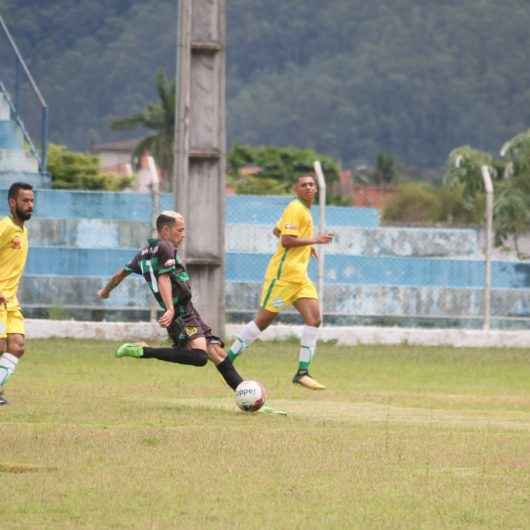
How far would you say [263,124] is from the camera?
654 feet

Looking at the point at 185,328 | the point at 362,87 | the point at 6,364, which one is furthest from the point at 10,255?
the point at 362,87

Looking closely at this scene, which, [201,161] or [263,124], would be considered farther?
[263,124]

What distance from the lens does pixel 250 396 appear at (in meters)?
13.6

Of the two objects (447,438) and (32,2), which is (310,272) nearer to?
(447,438)

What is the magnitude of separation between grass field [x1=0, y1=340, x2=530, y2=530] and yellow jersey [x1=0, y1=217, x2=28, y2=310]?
3.03 ft

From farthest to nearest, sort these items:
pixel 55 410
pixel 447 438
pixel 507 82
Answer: pixel 507 82 → pixel 55 410 → pixel 447 438

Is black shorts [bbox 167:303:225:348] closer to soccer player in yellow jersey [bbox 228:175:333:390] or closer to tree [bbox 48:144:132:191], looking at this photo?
soccer player in yellow jersey [bbox 228:175:333:390]

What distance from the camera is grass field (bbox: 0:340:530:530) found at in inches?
327

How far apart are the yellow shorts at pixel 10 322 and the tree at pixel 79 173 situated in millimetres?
73031

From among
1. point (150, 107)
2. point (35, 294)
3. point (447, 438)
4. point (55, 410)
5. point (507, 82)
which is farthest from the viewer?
point (507, 82)

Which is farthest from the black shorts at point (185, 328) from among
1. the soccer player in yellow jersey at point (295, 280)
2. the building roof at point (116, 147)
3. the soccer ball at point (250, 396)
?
the building roof at point (116, 147)

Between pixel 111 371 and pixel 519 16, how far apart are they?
594 ft

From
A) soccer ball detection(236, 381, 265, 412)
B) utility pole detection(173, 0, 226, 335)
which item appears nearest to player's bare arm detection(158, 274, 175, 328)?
soccer ball detection(236, 381, 265, 412)

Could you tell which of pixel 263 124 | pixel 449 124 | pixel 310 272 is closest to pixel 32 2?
pixel 263 124
